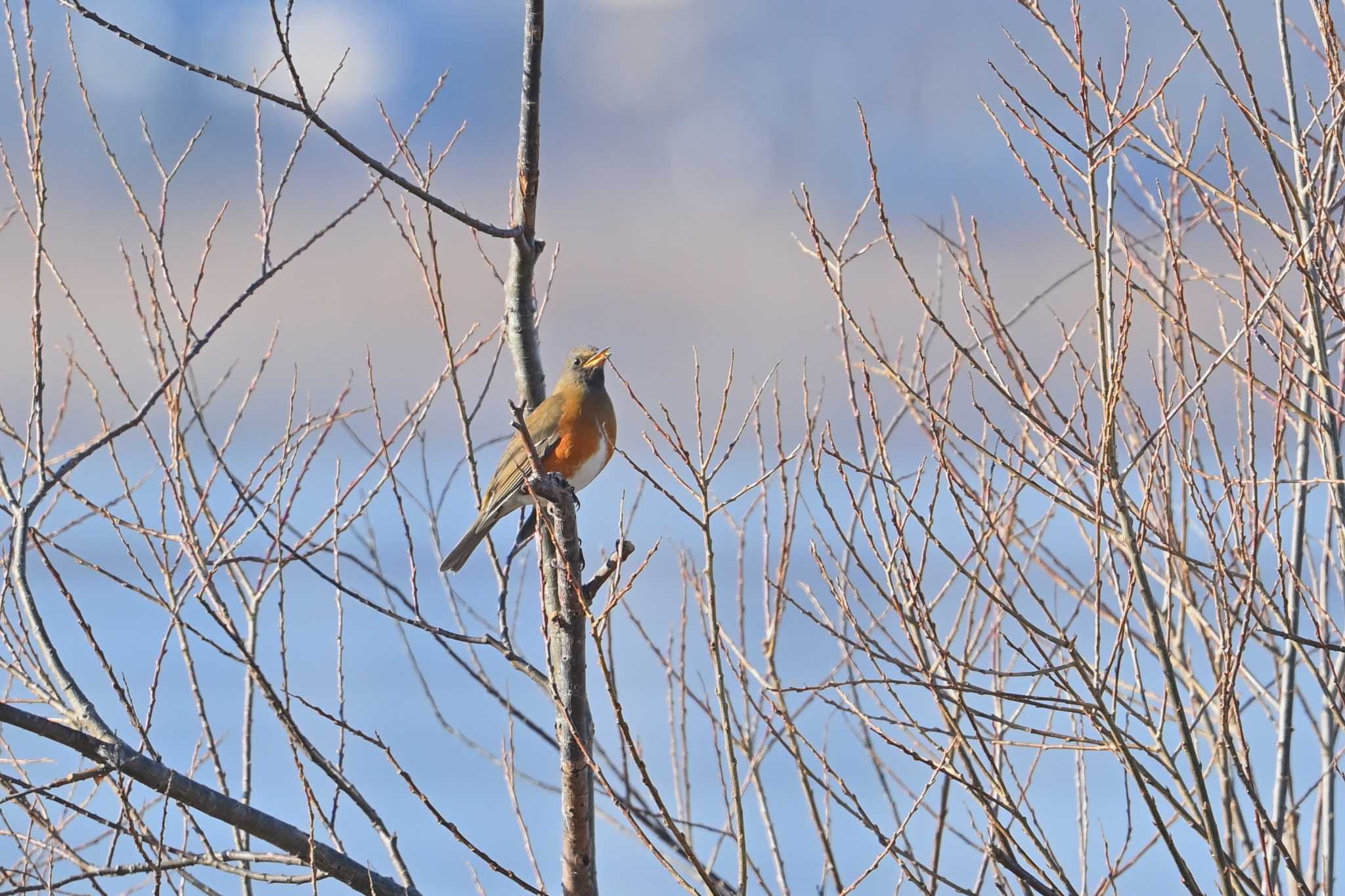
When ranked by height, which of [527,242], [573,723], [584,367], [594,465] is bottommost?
[573,723]

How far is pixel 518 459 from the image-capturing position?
5551 mm

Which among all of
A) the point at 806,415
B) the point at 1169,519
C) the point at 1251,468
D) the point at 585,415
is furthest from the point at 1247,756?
the point at 585,415

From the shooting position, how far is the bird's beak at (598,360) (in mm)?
5766

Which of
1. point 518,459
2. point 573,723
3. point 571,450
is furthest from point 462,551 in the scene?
point 573,723

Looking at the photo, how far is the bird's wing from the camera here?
5.27m

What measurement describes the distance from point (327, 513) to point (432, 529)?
1.37 feet

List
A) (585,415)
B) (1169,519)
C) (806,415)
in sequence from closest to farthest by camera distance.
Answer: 1. (1169,519)
2. (806,415)
3. (585,415)

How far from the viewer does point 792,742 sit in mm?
3154

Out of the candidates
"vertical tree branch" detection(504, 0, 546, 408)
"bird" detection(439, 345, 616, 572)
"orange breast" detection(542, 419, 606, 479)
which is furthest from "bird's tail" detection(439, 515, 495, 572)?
"vertical tree branch" detection(504, 0, 546, 408)

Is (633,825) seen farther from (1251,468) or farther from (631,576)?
(1251,468)

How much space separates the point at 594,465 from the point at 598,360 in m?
0.59

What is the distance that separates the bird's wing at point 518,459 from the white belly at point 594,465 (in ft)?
0.54

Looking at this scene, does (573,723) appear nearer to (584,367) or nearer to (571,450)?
(571,450)

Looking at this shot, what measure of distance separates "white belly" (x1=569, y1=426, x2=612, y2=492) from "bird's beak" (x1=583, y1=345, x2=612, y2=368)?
0.39 meters
